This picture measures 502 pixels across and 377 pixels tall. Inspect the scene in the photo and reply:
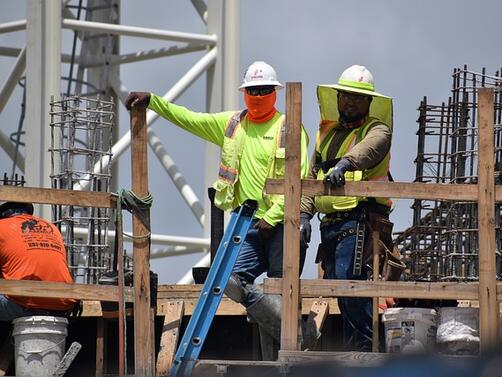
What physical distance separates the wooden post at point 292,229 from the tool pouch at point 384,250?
3.57ft

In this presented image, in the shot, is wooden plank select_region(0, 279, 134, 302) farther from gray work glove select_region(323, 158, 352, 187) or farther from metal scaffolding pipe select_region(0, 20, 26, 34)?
metal scaffolding pipe select_region(0, 20, 26, 34)

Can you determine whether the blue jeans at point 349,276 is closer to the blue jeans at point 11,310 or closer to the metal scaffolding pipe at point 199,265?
the blue jeans at point 11,310

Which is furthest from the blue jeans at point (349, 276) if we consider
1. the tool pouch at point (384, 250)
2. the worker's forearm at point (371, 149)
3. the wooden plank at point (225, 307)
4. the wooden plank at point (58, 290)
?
the wooden plank at point (58, 290)

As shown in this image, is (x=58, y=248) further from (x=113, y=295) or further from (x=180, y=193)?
(x=180, y=193)

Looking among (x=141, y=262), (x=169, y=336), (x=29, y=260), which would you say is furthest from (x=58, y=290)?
(x=169, y=336)

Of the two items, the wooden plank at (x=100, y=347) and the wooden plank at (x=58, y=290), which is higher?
the wooden plank at (x=58, y=290)

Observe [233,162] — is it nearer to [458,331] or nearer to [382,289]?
[382,289]

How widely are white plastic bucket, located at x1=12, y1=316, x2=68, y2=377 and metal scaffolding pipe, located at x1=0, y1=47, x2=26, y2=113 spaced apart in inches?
434

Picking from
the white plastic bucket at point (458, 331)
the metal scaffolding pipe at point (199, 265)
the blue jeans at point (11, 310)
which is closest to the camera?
the white plastic bucket at point (458, 331)

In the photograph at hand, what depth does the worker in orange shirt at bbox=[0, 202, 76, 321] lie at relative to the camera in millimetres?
16219

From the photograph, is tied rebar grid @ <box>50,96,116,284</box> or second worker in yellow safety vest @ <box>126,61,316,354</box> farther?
tied rebar grid @ <box>50,96,116,284</box>

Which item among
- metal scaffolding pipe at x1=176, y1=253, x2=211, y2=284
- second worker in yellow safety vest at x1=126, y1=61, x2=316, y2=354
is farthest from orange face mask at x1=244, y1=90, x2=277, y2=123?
metal scaffolding pipe at x1=176, y1=253, x2=211, y2=284

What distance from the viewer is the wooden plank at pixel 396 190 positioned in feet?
49.3

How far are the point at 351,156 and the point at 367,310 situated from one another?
143cm
